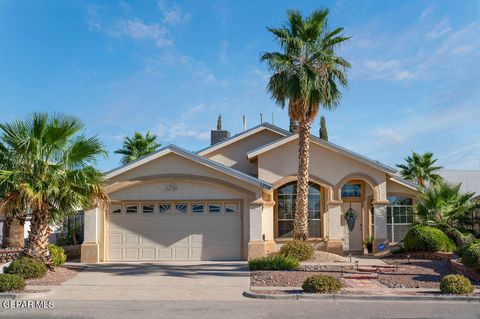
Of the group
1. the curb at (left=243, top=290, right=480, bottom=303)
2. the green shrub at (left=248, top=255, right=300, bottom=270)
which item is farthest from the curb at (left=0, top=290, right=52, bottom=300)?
the green shrub at (left=248, top=255, right=300, bottom=270)

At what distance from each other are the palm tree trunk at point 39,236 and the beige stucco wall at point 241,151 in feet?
32.8

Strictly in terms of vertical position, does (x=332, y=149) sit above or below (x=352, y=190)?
above

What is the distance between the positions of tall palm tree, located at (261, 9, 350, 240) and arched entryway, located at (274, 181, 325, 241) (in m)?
3.11

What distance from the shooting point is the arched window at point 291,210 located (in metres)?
22.2

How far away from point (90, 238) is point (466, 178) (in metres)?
34.9

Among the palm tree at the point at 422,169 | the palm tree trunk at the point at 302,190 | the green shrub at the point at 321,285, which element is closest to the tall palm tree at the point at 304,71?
the palm tree trunk at the point at 302,190

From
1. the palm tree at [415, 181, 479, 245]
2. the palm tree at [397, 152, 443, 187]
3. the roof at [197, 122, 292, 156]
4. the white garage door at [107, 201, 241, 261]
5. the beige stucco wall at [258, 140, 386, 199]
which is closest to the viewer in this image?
the white garage door at [107, 201, 241, 261]

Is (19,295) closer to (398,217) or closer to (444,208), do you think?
(444,208)

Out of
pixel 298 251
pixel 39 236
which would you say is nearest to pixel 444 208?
pixel 298 251

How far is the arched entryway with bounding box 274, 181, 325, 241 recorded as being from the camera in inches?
874

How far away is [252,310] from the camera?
10.6 metres

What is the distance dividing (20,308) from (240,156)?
14.6m

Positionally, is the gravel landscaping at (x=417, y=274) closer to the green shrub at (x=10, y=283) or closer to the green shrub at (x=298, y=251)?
the green shrub at (x=298, y=251)

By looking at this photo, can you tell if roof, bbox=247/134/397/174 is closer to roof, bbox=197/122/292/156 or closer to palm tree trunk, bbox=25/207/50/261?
roof, bbox=197/122/292/156
